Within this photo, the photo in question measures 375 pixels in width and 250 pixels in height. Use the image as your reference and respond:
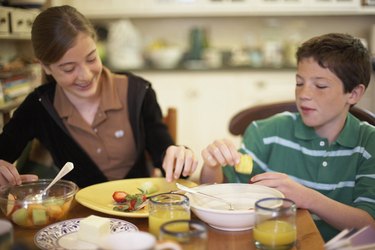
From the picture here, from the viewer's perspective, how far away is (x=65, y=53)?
146 centimetres

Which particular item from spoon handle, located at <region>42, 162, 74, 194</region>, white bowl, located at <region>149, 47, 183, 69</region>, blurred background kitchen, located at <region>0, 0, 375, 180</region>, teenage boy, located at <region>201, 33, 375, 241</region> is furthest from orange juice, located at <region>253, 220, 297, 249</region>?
white bowl, located at <region>149, 47, 183, 69</region>

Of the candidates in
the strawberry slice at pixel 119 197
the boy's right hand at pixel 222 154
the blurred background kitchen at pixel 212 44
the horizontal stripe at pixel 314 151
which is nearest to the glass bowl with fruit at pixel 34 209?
the strawberry slice at pixel 119 197

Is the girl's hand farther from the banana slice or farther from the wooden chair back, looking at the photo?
the wooden chair back

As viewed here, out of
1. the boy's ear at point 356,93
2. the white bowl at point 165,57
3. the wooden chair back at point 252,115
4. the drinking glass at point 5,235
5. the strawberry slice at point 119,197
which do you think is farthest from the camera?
the white bowl at point 165,57

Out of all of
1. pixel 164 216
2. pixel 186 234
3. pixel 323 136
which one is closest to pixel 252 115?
pixel 323 136

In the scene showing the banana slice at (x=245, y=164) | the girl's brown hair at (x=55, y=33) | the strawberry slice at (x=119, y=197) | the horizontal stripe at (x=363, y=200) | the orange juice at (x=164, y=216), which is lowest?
the horizontal stripe at (x=363, y=200)

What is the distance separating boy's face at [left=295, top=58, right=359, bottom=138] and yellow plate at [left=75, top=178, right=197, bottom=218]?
44cm

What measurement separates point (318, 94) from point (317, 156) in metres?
0.20

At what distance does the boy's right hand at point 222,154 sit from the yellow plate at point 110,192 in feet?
0.29

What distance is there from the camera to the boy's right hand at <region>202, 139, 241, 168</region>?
3.83ft

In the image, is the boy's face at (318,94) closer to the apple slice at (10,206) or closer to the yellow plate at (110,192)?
the yellow plate at (110,192)

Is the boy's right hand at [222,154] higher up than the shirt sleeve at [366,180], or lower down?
higher up

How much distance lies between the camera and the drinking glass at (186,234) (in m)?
0.69

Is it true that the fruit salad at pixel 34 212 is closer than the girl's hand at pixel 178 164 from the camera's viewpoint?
Yes
